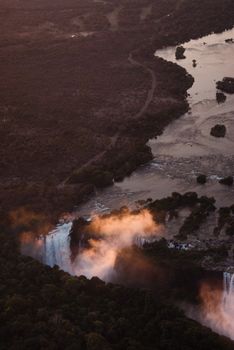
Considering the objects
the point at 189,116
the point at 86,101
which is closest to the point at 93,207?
the point at 189,116

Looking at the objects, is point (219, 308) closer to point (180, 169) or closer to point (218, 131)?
point (180, 169)

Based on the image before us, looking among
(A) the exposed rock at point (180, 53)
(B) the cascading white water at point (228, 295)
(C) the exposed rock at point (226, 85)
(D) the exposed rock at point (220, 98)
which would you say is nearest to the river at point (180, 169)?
(D) the exposed rock at point (220, 98)

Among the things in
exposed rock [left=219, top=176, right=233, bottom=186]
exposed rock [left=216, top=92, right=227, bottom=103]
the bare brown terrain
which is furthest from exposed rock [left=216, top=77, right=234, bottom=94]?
exposed rock [left=219, top=176, right=233, bottom=186]

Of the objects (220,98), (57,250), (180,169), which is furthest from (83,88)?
(57,250)

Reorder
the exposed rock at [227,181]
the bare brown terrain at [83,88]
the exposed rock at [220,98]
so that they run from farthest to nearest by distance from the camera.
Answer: the exposed rock at [220,98] → the bare brown terrain at [83,88] → the exposed rock at [227,181]

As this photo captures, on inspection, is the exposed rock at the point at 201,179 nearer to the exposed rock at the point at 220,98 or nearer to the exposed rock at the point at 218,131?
the exposed rock at the point at 218,131
